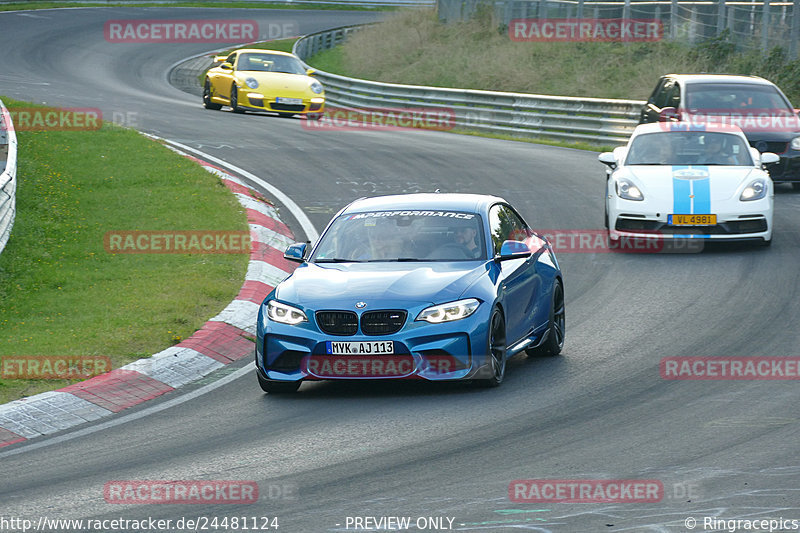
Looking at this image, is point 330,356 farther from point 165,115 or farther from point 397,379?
point 165,115

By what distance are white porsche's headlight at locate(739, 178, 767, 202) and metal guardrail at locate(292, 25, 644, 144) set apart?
9307 mm

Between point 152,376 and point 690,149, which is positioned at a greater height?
point 690,149

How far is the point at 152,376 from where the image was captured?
33.4ft

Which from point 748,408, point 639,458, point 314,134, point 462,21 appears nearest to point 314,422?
point 639,458

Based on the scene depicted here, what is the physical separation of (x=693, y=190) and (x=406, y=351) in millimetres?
7448

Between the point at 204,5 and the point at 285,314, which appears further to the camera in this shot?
the point at 204,5

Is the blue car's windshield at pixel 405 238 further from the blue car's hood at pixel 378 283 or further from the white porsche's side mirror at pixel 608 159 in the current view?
the white porsche's side mirror at pixel 608 159

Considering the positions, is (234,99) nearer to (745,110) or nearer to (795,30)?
(745,110)

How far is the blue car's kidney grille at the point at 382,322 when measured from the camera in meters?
9.13

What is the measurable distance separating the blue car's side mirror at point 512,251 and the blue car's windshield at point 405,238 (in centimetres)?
16

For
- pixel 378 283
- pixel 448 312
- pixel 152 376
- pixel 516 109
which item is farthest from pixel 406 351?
pixel 516 109

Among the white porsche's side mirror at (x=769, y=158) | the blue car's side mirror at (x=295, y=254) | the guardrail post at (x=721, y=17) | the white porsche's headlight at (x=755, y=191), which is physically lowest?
the white porsche's headlight at (x=755, y=191)

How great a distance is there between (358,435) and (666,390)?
8.05 feet

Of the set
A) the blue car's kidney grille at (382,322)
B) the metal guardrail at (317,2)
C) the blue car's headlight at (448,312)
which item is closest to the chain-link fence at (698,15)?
the blue car's headlight at (448,312)
